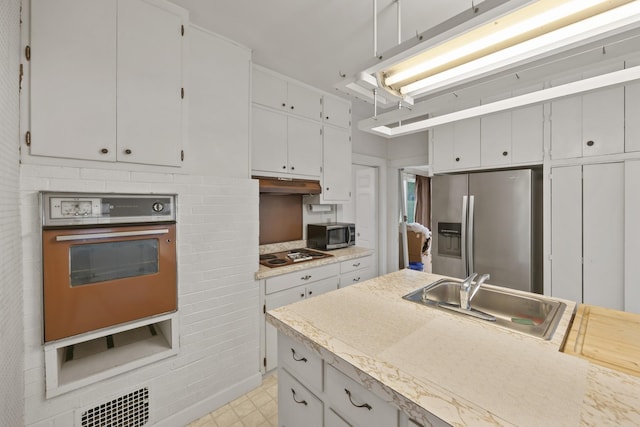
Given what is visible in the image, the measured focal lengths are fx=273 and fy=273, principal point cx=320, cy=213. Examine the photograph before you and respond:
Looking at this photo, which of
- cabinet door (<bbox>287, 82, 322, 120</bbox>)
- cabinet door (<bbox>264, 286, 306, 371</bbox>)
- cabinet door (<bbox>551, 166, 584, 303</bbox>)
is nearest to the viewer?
cabinet door (<bbox>264, 286, 306, 371</bbox>)

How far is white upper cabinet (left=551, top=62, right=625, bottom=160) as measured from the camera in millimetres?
Result: 2281

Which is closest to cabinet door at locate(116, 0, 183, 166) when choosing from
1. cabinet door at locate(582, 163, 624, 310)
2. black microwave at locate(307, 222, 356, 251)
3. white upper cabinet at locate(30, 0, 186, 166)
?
white upper cabinet at locate(30, 0, 186, 166)

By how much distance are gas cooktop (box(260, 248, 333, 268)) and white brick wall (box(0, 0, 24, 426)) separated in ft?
4.99

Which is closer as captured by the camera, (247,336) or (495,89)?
(495,89)

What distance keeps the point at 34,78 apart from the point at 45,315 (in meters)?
1.18

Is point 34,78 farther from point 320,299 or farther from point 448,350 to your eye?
point 448,350

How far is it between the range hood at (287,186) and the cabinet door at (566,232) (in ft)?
7.51

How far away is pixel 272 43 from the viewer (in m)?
2.18

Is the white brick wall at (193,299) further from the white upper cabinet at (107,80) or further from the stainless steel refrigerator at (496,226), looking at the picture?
the stainless steel refrigerator at (496,226)

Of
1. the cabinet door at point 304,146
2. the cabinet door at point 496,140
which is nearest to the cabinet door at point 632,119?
the cabinet door at point 496,140

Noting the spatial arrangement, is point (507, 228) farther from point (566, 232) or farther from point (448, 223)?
point (448, 223)

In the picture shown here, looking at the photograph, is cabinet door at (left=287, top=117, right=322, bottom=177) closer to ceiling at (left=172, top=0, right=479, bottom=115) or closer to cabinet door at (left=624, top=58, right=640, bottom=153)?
ceiling at (left=172, top=0, right=479, bottom=115)

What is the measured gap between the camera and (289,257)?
9.05ft

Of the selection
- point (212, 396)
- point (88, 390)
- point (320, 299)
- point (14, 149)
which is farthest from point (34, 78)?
point (212, 396)
